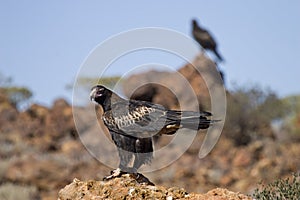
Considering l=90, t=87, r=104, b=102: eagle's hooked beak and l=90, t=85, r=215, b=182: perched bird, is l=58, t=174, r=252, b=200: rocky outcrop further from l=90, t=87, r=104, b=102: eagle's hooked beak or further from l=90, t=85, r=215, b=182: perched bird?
l=90, t=87, r=104, b=102: eagle's hooked beak

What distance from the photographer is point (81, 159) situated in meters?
25.9

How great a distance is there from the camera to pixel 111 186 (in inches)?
268

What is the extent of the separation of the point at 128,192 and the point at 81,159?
63.6ft

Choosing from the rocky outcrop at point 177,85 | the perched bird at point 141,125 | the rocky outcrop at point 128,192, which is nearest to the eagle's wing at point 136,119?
the perched bird at point 141,125

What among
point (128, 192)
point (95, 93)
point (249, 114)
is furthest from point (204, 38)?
point (128, 192)

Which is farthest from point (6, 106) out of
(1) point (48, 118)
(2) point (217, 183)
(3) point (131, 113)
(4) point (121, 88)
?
(3) point (131, 113)

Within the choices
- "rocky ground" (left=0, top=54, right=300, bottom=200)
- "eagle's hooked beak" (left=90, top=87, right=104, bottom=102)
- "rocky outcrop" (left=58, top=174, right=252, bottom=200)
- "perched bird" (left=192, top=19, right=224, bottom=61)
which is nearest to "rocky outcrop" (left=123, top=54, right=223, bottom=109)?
"rocky ground" (left=0, top=54, right=300, bottom=200)

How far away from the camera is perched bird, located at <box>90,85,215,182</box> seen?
7.78m

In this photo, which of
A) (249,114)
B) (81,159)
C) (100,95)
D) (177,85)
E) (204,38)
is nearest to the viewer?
(100,95)

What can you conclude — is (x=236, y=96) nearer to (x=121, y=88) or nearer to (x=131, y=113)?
(x=121, y=88)

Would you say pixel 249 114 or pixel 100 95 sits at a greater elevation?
pixel 249 114

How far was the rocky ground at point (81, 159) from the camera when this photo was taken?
67.0 feet

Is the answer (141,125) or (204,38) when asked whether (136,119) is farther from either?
(204,38)

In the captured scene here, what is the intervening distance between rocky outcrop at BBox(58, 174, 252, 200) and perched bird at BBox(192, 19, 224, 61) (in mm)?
20811
